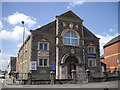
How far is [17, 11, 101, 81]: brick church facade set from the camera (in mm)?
26211

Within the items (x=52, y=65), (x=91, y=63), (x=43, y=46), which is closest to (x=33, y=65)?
(x=52, y=65)

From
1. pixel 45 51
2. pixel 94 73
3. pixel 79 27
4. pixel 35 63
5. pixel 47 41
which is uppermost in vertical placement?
pixel 79 27

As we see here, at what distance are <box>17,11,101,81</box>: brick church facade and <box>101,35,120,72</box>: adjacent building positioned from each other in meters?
9.07

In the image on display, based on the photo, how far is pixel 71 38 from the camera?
95.8 ft

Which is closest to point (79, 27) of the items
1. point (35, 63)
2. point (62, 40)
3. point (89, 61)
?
point (62, 40)

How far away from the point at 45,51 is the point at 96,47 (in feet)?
35.7

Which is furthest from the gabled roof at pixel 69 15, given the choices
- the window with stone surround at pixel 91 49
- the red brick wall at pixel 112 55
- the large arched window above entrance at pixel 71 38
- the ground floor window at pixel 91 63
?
the red brick wall at pixel 112 55

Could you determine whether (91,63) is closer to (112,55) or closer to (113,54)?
(113,54)

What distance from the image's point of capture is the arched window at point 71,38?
94.5 feet

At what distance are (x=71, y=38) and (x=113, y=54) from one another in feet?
52.8

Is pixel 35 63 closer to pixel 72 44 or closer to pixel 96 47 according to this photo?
pixel 72 44

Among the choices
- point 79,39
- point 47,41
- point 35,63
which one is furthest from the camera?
point 79,39

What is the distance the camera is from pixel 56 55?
2752cm

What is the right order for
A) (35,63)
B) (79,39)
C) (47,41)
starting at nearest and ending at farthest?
(35,63)
(47,41)
(79,39)
